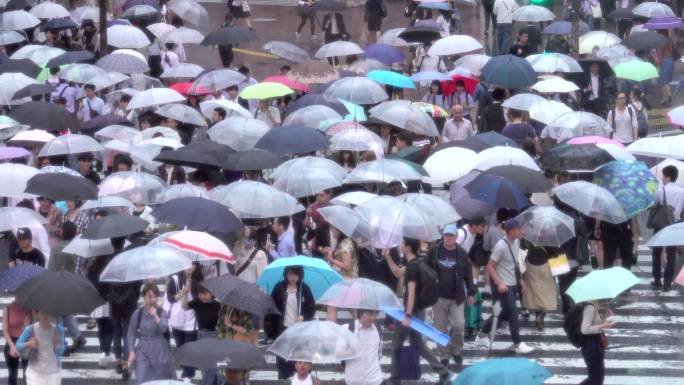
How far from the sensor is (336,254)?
15695 millimetres

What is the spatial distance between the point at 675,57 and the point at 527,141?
1020 cm

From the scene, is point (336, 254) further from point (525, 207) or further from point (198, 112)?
point (198, 112)

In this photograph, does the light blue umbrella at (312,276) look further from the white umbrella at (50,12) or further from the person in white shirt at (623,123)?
the white umbrella at (50,12)

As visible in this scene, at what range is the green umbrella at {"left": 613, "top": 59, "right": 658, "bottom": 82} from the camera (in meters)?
23.0

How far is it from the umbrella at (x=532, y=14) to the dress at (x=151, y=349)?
14.5 metres

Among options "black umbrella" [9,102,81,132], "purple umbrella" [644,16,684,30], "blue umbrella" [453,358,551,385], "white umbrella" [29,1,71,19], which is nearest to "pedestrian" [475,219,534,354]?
"blue umbrella" [453,358,551,385]

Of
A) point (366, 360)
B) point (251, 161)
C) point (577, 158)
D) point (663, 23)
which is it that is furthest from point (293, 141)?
point (663, 23)

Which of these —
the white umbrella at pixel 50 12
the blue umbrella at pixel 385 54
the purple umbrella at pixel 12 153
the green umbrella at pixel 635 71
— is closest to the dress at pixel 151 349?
the purple umbrella at pixel 12 153

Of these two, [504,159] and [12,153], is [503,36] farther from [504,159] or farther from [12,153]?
[12,153]

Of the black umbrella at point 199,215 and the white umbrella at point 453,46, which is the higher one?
the white umbrella at point 453,46

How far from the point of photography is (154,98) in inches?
812

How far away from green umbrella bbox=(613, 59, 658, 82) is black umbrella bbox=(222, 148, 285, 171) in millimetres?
7527

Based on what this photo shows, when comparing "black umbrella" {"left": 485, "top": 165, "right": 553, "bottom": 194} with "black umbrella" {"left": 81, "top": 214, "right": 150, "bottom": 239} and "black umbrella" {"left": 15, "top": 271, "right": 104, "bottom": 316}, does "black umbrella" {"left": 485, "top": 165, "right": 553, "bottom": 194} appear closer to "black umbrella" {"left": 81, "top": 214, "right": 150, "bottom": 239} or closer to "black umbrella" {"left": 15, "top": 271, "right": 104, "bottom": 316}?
"black umbrella" {"left": 81, "top": 214, "right": 150, "bottom": 239}

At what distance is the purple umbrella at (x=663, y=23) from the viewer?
26969 mm
